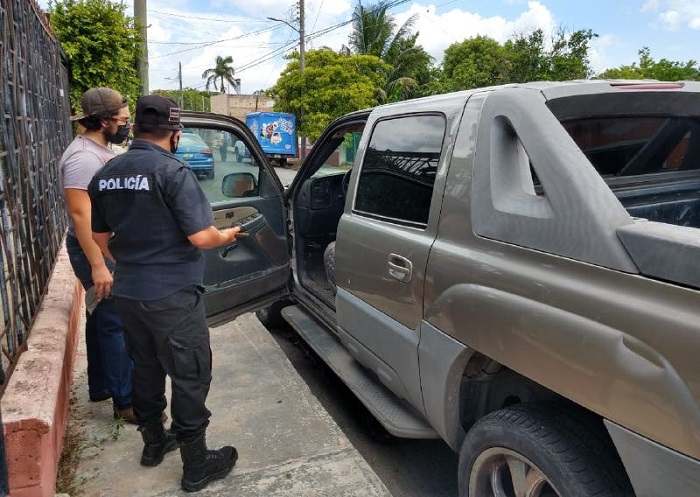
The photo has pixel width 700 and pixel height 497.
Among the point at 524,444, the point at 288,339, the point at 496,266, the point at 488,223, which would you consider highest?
the point at 488,223

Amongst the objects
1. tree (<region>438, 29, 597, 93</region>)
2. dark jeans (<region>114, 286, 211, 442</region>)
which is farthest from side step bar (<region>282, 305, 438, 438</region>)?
tree (<region>438, 29, 597, 93</region>)

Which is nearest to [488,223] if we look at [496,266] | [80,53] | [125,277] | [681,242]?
[496,266]

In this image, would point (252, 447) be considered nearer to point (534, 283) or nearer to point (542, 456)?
point (542, 456)

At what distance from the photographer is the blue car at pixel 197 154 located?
3472 millimetres

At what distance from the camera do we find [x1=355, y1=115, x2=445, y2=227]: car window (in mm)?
2379

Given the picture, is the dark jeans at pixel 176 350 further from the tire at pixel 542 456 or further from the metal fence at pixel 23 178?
the tire at pixel 542 456

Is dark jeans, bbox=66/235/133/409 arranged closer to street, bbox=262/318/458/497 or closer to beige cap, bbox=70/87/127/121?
beige cap, bbox=70/87/127/121

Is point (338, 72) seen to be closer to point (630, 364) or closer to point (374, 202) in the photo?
point (374, 202)

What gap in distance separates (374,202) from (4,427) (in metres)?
1.90

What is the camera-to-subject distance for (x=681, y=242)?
131cm

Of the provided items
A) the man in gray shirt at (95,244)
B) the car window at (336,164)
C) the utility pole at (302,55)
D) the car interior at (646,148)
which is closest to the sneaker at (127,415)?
the man in gray shirt at (95,244)

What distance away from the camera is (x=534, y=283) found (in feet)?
5.41

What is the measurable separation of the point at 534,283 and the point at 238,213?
237 cm

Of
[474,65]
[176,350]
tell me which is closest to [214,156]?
[176,350]
